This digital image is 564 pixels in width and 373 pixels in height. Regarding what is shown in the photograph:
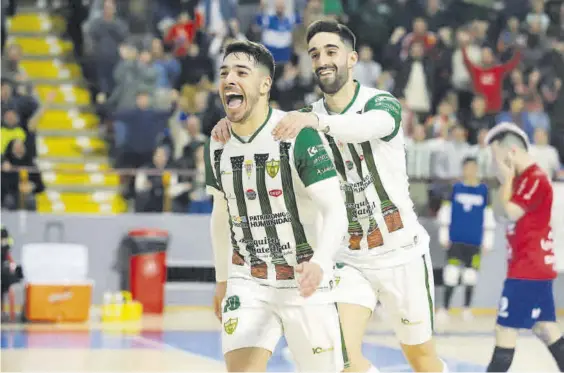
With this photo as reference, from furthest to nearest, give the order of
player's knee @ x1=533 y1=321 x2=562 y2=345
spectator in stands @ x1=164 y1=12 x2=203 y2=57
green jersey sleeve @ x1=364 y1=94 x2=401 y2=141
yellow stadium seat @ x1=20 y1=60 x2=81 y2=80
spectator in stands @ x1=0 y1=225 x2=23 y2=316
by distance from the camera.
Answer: yellow stadium seat @ x1=20 y1=60 x2=81 y2=80
spectator in stands @ x1=164 y1=12 x2=203 y2=57
spectator in stands @ x1=0 y1=225 x2=23 y2=316
player's knee @ x1=533 y1=321 x2=562 y2=345
green jersey sleeve @ x1=364 y1=94 x2=401 y2=141

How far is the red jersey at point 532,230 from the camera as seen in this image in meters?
9.05

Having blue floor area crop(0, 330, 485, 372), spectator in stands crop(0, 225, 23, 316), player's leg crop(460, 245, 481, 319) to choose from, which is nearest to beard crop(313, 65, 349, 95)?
blue floor area crop(0, 330, 485, 372)

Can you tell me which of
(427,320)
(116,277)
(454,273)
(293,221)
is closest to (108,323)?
(116,277)

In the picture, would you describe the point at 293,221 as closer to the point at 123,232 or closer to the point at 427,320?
the point at 427,320

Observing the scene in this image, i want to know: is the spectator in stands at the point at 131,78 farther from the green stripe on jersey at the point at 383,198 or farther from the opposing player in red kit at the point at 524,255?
the green stripe on jersey at the point at 383,198

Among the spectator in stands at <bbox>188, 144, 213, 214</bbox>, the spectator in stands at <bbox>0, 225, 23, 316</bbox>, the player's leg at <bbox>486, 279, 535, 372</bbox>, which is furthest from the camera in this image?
the spectator in stands at <bbox>188, 144, 213, 214</bbox>

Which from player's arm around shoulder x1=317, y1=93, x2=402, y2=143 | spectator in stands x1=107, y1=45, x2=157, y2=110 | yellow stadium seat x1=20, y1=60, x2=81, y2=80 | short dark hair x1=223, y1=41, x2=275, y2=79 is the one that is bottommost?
player's arm around shoulder x1=317, y1=93, x2=402, y2=143

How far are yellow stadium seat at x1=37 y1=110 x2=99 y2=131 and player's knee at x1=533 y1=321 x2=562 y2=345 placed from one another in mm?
10740

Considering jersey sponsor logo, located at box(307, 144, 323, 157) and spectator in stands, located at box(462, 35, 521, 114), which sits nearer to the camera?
jersey sponsor logo, located at box(307, 144, 323, 157)

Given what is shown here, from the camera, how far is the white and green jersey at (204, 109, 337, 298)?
621 cm

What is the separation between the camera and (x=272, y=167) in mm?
6234

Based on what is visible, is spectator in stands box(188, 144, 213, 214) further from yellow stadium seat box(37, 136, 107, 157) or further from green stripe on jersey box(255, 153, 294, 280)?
green stripe on jersey box(255, 153, 294, 280)

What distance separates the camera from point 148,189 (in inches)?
624

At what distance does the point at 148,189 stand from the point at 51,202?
5.60 ft
